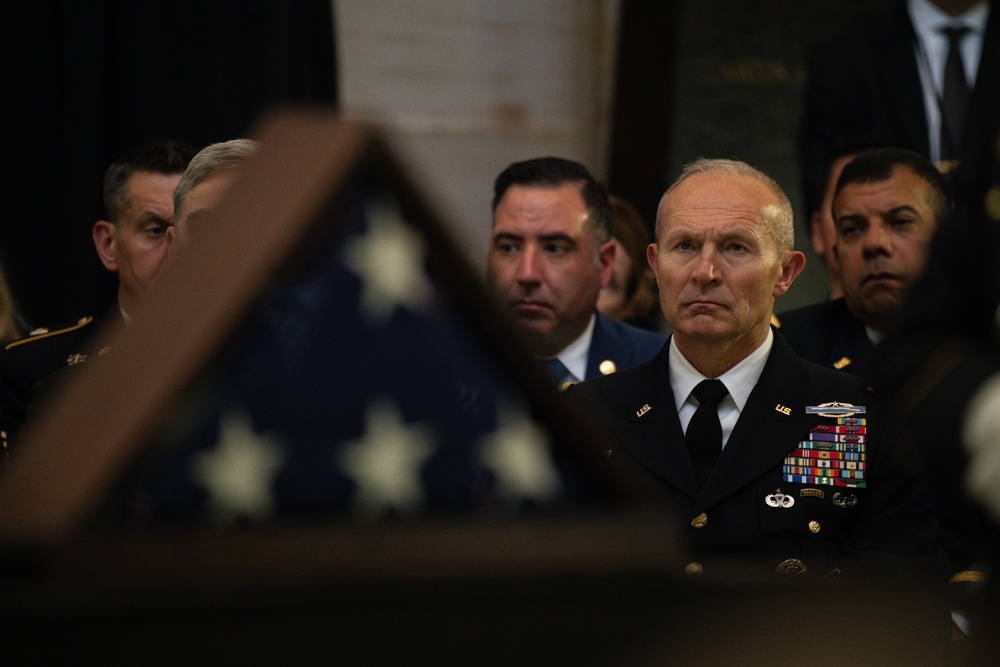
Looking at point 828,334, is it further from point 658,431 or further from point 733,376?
point 658,431

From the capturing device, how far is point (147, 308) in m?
1.10

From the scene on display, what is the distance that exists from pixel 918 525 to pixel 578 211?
5.51 ft

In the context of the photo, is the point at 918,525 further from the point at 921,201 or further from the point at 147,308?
the point at 147,308

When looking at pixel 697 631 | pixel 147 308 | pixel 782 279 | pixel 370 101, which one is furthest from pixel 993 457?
pixel 370 101

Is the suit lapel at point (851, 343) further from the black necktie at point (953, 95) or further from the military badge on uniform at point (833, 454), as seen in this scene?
the black necktie at point (953, 95)

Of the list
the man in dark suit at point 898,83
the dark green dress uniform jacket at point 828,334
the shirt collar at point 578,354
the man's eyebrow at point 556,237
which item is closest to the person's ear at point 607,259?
the man's eyebrow at point 556,237

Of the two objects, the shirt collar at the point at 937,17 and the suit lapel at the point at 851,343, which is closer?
the suit lapel at the point at 851,343

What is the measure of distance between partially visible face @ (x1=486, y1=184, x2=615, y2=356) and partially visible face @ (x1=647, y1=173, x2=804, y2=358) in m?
0.85

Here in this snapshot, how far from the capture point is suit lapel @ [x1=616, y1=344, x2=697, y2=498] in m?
2.52

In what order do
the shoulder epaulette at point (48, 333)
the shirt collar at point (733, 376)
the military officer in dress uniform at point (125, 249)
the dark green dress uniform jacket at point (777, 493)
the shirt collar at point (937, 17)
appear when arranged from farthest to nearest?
1. the shirt collar at point (937, 17)
2. the shoulder epaulette at point (48, 333)
3. the military officer in dress uniform at point (125, 249)
4. the shirt collar at point (733, 376)
5. the dark green dress uniform jacket at point (777, 493)

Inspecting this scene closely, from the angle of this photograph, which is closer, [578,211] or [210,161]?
[210,161]

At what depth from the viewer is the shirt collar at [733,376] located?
264 centimetres

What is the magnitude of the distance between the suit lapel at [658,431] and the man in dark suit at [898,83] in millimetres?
1821

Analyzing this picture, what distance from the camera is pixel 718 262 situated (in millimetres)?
2697
